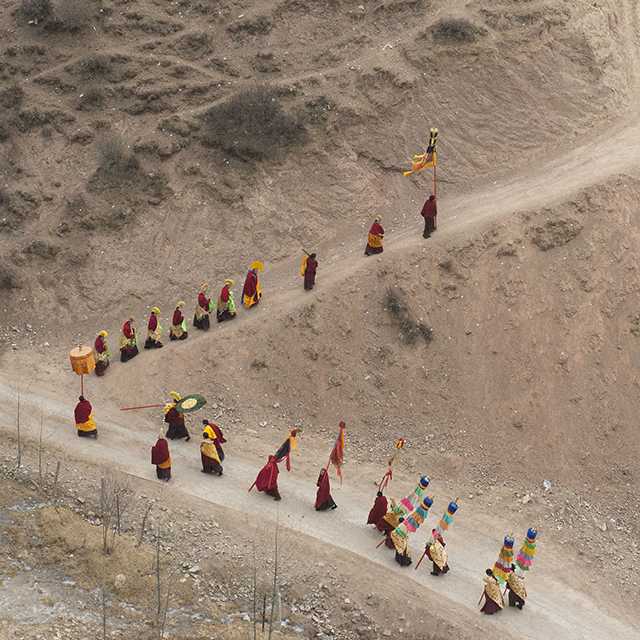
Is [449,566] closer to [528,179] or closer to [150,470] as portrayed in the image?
[150,470]

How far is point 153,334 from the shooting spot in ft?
60.1

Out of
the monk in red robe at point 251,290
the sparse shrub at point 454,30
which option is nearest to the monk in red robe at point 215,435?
the monk in red robe at point 251,290

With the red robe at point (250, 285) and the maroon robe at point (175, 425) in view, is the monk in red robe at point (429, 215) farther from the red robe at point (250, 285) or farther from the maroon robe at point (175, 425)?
the maroon robe at point (175, 425)

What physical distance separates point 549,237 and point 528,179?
2.52 m

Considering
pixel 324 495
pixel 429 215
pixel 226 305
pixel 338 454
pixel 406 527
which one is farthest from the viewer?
pixel 429 215

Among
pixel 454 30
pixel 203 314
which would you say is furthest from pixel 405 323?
pixel 454 30

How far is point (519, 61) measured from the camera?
72.2 feet

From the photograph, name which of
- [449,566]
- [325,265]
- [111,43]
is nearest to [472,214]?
[325,265]

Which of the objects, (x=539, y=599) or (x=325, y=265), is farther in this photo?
(x=325, y=265)

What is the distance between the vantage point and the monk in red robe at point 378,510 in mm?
14203

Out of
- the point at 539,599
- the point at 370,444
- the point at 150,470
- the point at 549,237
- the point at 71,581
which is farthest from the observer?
the point at 549,237

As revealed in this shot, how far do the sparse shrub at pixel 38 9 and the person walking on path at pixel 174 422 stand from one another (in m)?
14.9

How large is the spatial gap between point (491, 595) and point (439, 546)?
1.21m

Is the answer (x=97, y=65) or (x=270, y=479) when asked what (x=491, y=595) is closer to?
(x=270, y=479)
